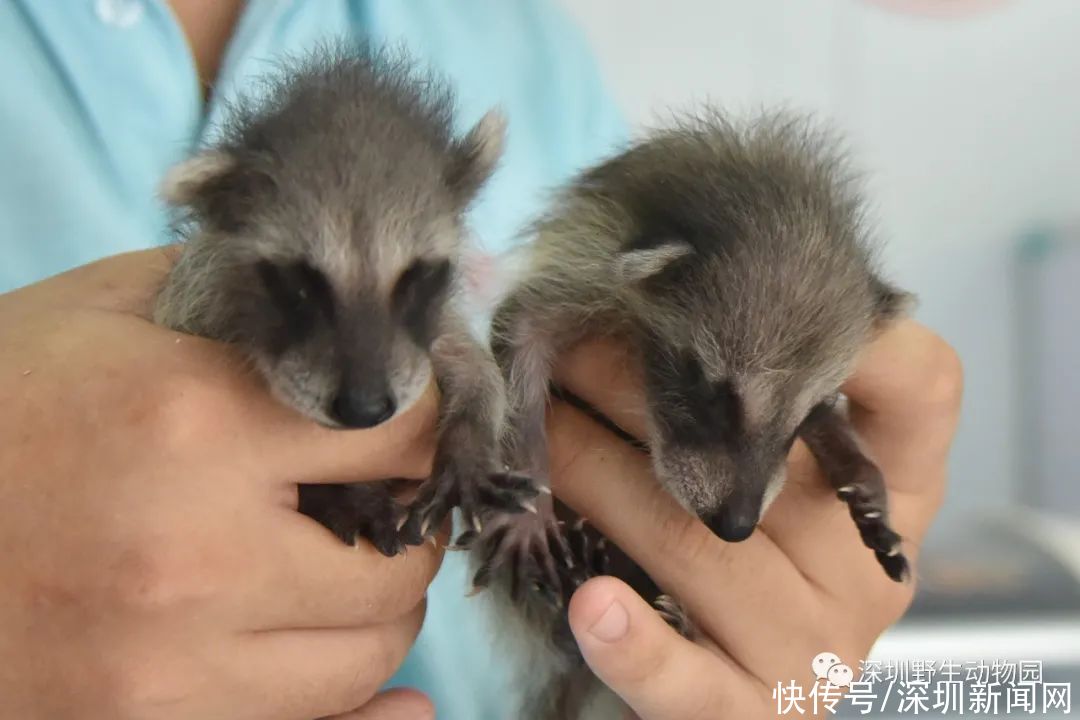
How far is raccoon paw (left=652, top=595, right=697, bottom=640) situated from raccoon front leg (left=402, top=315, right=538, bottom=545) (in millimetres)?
357

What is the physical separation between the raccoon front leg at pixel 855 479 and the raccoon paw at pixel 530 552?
0.47 metres

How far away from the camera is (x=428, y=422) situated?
1.43 metres

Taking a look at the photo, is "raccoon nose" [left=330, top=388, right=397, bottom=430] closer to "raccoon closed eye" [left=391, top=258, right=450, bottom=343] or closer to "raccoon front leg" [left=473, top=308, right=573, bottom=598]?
"raccoon closed eye" [left=391, top=258, right=450, bottom=343]

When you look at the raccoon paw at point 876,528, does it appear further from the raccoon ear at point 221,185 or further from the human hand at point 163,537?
the raccoon ear at point 221,185

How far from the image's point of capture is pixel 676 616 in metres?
1.63

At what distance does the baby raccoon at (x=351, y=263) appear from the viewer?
4.05 ft

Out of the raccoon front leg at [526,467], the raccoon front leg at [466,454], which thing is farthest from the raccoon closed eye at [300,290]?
the raccoon front leg at [526,467]

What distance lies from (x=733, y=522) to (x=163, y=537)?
790 mm

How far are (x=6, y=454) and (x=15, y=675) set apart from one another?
0.87 ft

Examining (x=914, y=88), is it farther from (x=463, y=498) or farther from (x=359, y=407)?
(x=359, y=407)

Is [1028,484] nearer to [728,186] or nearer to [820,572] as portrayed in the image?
[820,572]

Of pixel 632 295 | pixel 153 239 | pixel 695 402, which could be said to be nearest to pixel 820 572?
pixel 695 402

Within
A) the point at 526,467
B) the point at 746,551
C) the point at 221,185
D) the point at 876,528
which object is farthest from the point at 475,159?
the point at 876,528

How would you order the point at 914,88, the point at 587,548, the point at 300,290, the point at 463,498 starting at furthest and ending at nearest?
the point at 914,88 < the point at 587,548 < the point at 463,498 < the point at 300,290
